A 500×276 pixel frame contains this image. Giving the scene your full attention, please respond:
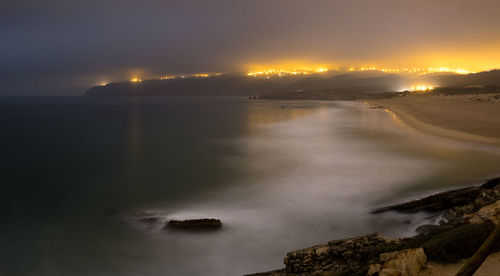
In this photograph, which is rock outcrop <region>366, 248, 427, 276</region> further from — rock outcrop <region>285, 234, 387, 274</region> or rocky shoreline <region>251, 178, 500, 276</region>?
rock outcrop <region>285, 234, 387, 274</region>

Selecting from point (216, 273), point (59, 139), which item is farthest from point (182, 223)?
point (59, 139)

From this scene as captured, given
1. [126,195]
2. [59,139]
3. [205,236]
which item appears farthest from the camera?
[59,139]

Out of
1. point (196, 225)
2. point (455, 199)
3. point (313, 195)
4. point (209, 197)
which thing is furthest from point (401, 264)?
point (209, 197)

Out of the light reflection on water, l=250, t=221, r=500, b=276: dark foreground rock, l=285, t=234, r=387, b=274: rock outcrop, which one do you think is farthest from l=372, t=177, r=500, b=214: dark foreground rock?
l=285, t=234, r=387, b=274: rock outcrop

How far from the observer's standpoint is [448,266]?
16.3ft

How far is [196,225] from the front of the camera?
392 inches

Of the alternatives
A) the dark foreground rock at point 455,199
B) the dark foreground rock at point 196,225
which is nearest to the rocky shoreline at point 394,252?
the dark foreground rock at point 455,199

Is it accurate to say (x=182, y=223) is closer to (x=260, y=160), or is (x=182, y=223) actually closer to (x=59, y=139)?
(x=260, y=160)

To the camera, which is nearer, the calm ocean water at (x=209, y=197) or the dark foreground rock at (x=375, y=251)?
the dark foreground rock at (x=375, y=251)

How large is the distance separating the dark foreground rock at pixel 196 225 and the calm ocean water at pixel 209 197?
1.03 feet

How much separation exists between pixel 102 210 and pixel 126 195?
76.5 inches

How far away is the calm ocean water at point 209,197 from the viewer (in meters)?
8.83

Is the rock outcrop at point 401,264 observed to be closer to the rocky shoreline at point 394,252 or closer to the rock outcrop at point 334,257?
the rocky shoreline at point 394,252

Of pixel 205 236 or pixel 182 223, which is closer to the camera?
pixel 205 236
